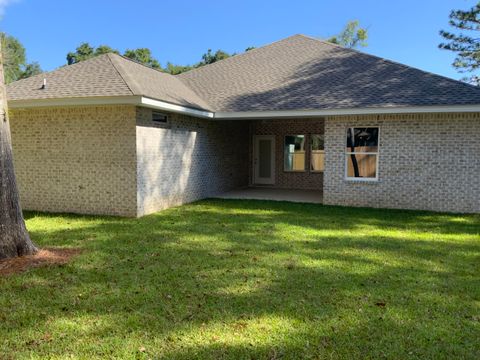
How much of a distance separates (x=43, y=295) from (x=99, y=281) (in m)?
0.69

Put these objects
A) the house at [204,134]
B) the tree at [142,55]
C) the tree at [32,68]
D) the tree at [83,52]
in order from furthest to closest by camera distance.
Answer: the tree at [32,68], the tree at [83,52], the tree at [142,55], the house at [204,134]

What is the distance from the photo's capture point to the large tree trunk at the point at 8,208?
19.3ft

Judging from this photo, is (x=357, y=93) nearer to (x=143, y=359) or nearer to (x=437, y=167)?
(x=437, y=167)

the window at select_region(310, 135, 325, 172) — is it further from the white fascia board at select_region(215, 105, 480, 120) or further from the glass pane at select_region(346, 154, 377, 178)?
the white fascia board at select_region(215, 105, 480, 120)

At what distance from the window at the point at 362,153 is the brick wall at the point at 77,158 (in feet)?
20.5

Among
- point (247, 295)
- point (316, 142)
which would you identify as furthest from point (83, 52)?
point (247, 295)

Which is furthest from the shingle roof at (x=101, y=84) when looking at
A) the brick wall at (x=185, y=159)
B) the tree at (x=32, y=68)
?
the tree at (x=32, y=68)

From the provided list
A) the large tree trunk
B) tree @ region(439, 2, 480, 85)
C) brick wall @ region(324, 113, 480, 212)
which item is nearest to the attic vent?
the large tree trunk

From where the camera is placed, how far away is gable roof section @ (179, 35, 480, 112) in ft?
36.6

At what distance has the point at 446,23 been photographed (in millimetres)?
19203

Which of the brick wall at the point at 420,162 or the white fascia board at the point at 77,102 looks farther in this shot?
the brick wall at the point at 420,162

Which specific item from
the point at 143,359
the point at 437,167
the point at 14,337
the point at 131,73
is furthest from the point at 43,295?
the point at 437,167

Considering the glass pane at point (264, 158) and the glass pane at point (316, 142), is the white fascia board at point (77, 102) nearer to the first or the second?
the glass pane at point (264, 158)

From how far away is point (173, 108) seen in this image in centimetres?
1055
